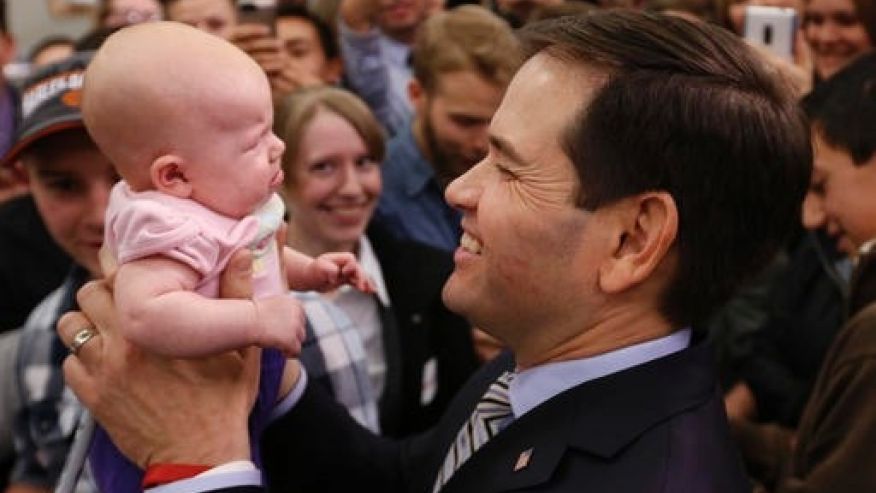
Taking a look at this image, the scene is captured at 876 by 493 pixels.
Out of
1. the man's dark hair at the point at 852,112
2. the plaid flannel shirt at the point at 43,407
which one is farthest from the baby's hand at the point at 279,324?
the man's dark hair at the point at 852,112

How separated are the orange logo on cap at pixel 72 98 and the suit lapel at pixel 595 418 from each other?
1019 mm

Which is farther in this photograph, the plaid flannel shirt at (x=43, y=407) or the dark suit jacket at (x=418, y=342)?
the dark suit jacket at (x=418, y=342)

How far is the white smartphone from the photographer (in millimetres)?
3938

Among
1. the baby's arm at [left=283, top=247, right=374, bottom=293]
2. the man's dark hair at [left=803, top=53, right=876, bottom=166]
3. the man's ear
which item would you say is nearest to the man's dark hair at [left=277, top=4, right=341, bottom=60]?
the man's dark hair at [left=803, top=53, right=876, bottom=166]

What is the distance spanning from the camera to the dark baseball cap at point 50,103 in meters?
2.06

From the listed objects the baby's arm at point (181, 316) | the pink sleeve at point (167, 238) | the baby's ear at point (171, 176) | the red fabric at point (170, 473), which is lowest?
the red fabric at point (170, 473)

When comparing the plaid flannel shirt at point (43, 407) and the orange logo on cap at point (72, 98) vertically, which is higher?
the orange logo on cap at point (72, 98)

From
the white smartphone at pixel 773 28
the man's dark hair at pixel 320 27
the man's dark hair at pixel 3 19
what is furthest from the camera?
the man's dark hair at pixel 320 27

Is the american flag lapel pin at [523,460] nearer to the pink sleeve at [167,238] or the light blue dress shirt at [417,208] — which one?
the pink sleeve at [167,238]

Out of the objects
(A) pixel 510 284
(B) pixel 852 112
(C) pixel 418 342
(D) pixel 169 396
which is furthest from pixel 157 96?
(B) pixel 852 112

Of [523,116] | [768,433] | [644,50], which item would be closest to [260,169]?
[523,116]

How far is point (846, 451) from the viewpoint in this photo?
1.87m

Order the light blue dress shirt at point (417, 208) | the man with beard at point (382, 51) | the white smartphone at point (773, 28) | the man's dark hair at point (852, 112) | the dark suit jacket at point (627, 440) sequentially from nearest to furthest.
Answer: the dark suit jacket at point (627, 440) < the man's dark hair at point (852, 112) < the light blue dress shirt at point (417, 208) < the white smartphone at point (773, 28) < the man with beard at point (382, 51)

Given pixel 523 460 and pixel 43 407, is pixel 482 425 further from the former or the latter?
pixel 43 407
